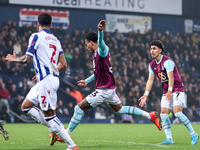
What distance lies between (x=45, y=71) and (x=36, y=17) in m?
16.9

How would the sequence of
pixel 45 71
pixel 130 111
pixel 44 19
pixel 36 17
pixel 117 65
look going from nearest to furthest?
pixel 45 71 → pixel 44 19 → pixel 130 111 → pixel 36 17 → pixel 117 65

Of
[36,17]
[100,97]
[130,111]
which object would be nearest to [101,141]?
[130,111]

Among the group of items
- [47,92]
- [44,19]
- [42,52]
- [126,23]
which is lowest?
[47,92]

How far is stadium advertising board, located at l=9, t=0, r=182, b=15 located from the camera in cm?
2233

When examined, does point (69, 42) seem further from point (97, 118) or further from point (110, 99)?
point (110, 99)

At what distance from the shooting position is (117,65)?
72.3 ft

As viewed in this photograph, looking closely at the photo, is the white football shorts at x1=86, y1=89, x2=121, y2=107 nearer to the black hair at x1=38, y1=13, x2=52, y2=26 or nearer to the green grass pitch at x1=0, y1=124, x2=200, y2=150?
the green grass pitch at x1=0, y1=124, x2=200, y2=150

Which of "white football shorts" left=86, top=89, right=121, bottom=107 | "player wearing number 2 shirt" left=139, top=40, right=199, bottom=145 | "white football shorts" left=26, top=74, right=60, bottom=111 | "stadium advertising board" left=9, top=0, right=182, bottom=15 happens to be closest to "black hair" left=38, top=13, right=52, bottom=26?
"white football shorts" left=26, top=74, right=60, bottom=111

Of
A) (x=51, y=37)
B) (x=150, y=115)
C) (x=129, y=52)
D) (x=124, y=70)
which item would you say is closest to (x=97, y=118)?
(x=124, y=70)

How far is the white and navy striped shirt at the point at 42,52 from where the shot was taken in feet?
17.8

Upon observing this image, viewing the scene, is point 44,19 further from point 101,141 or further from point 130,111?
point 101,141

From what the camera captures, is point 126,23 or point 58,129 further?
point 126,23

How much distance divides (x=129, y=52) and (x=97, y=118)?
19.5 feet


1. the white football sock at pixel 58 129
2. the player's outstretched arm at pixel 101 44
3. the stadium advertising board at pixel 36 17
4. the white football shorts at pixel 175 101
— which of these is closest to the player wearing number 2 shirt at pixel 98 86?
the player's outstretched arm at pixel 101 44
